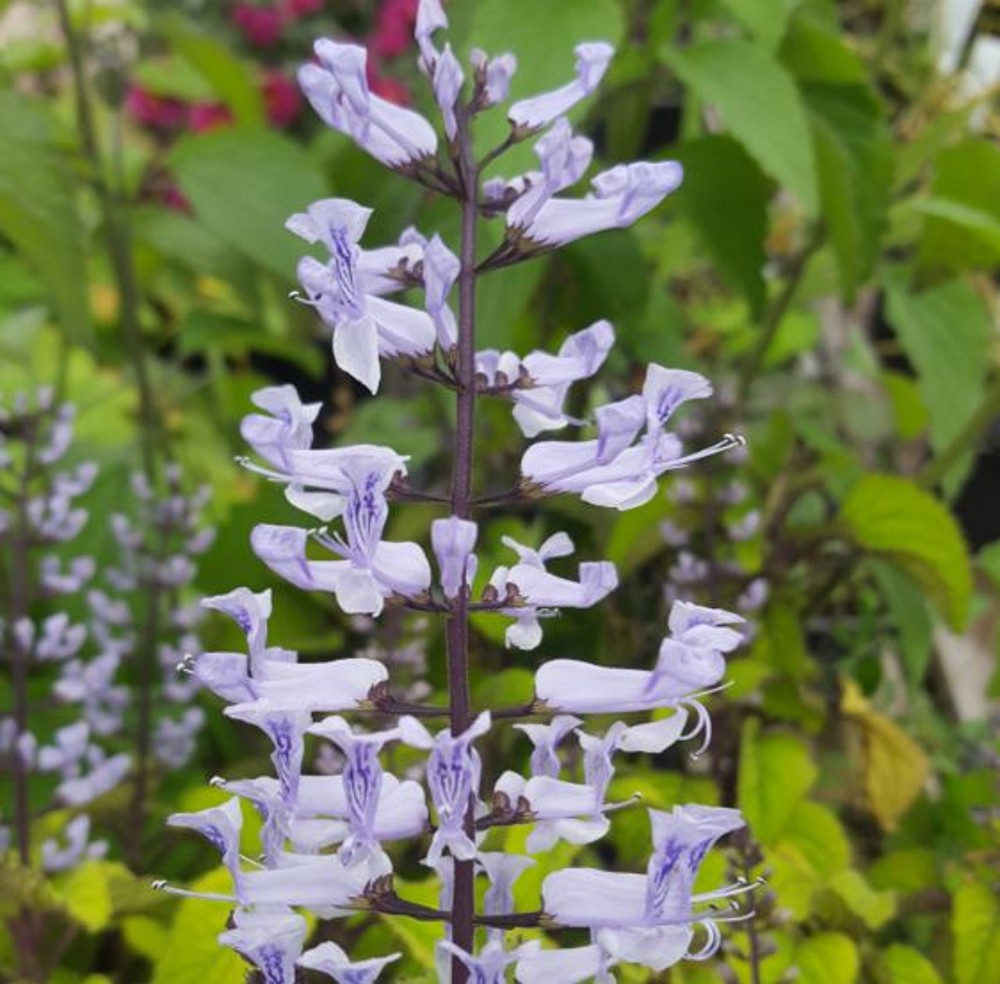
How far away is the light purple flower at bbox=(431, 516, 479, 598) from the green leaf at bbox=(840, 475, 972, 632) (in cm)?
44

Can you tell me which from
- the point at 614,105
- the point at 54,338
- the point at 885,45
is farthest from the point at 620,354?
the point at 54,338

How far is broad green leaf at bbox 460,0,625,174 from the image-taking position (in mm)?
617

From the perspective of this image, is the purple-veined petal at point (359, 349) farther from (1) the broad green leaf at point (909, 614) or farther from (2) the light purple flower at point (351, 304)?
(1) the broad green leaf at point (909, 614)

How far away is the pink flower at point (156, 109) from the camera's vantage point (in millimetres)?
1909

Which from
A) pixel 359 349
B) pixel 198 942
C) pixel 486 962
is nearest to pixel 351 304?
pixel 359 349

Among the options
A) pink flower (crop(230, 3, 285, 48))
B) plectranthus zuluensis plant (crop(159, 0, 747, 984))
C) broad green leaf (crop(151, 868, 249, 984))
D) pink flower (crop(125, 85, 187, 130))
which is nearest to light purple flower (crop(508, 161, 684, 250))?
plectranthus zuluensis plant (crop(159, 0, 747, 984))

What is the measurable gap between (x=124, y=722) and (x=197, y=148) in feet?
1.06

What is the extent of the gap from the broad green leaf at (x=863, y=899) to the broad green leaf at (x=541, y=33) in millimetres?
306

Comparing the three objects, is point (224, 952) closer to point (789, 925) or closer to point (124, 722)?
point (789, 925)

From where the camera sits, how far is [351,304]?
1.06 ft

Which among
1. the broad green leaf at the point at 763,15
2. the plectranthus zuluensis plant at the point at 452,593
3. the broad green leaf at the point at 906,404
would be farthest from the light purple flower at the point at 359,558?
the broad green leaf at the point at 906,404

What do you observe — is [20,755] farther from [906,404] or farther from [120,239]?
[906,404]

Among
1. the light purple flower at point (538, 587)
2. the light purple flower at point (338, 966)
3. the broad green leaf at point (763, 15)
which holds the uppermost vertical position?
the broad green leaf at point (763, 15)

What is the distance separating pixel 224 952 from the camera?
0.49 metres
